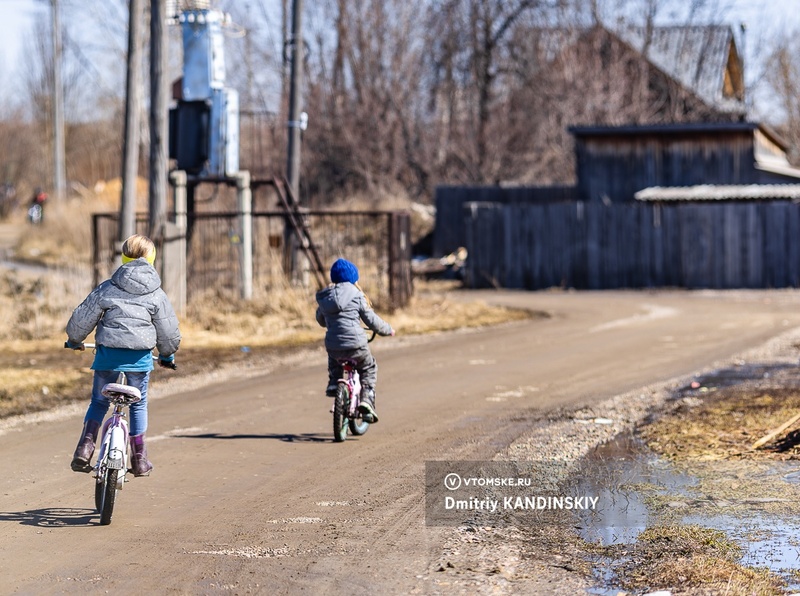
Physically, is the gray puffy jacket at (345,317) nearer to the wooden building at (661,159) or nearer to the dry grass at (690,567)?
the dry grass at (690,567)

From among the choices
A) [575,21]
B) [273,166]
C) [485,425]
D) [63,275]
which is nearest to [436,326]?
[63,275]

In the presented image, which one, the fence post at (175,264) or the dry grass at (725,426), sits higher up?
the fence post at (175,264)

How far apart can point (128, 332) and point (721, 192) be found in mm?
27984

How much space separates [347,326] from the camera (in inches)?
392

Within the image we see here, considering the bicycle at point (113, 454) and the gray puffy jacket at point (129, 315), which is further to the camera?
the gray puffy jacket at point (129, 315)

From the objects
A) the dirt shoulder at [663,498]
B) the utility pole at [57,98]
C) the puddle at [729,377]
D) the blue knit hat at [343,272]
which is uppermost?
the utility pole at [57,98]

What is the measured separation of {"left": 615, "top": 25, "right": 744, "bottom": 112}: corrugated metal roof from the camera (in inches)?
1817

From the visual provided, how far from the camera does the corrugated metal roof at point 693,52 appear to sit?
4616 cm

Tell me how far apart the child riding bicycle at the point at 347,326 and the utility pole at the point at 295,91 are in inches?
606

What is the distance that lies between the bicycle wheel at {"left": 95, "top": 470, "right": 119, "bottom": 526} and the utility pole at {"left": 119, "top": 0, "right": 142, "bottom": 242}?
40.0 feet

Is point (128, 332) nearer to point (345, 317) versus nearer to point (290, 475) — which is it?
point (290, 475)

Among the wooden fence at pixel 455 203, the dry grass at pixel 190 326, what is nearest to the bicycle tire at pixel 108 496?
the dry grass at pixel 190 326

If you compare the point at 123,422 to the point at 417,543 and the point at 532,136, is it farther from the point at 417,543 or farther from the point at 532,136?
the point at 532,136

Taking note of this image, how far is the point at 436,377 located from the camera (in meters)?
14.1
